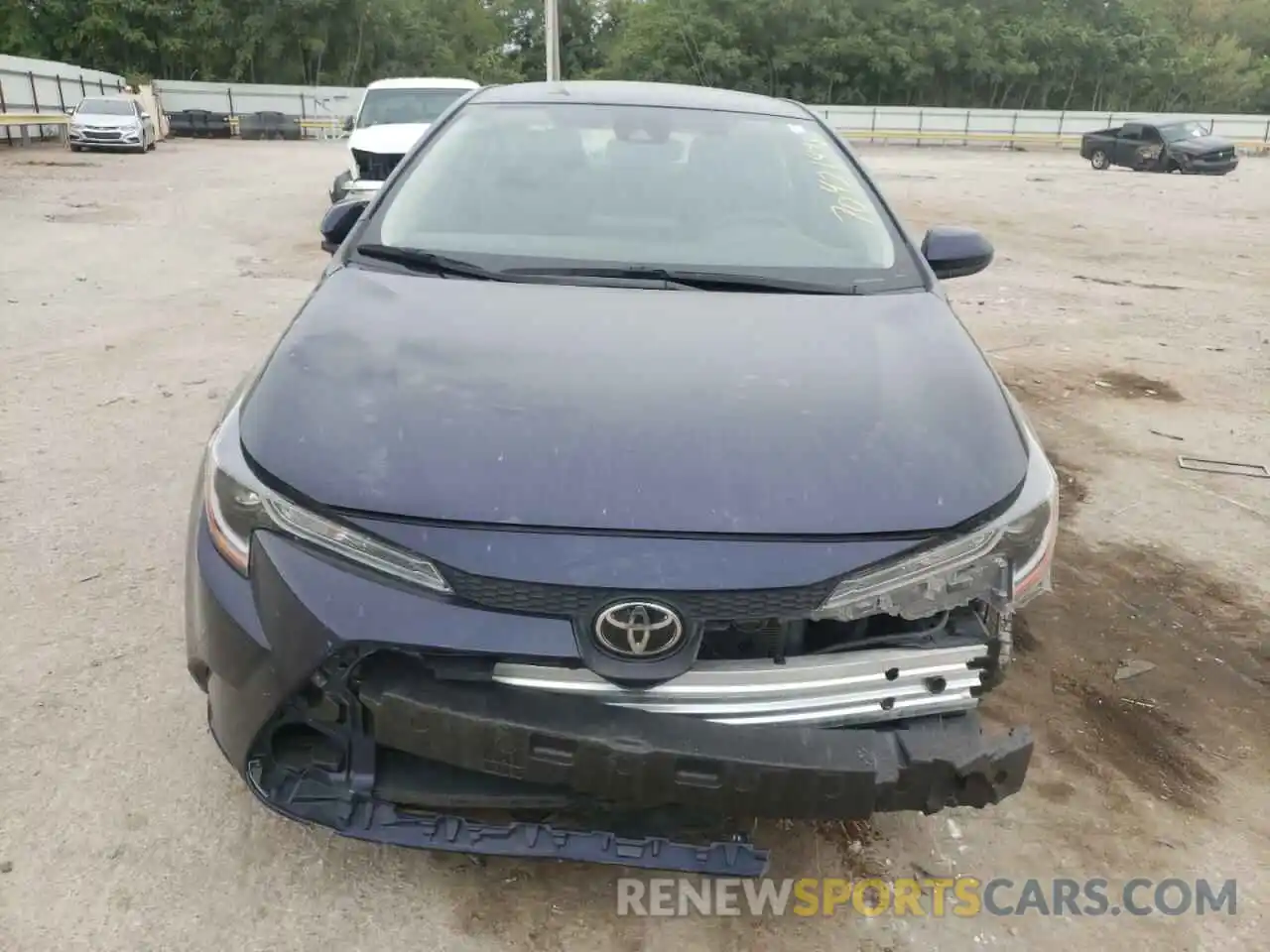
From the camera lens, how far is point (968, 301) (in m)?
8.16

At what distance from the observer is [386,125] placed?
10859 millimetres

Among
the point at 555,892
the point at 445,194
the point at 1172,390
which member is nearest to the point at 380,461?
the point at 555,892

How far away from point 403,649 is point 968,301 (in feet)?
24.2

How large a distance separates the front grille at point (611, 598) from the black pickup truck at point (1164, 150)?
28.4m

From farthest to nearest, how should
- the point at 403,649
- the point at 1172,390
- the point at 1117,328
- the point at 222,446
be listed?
the point at 1117,328 → the point at 1172,390 → the point at 222,446 → the point at 403,649

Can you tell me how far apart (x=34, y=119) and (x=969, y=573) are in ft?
100

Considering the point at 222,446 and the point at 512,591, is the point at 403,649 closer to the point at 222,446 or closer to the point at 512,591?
the point at 512,591

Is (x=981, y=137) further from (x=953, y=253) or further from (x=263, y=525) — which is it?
(x=263, y=525)

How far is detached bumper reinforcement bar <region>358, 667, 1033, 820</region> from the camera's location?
5.49ft

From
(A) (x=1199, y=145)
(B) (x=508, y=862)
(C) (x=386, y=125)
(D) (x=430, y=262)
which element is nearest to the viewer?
(B) (x=508, y=862)

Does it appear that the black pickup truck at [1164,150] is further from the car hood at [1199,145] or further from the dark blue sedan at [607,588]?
the dark blue sedan at [607,588]

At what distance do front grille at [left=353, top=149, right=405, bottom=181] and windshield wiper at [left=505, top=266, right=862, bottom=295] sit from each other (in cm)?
804

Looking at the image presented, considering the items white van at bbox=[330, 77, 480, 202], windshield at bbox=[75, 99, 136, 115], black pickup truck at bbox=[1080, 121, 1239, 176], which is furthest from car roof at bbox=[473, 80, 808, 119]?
black pickup truck at bbox=[1080, 121, 1239, 176]

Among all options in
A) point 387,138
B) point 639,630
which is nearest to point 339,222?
point 639,630
